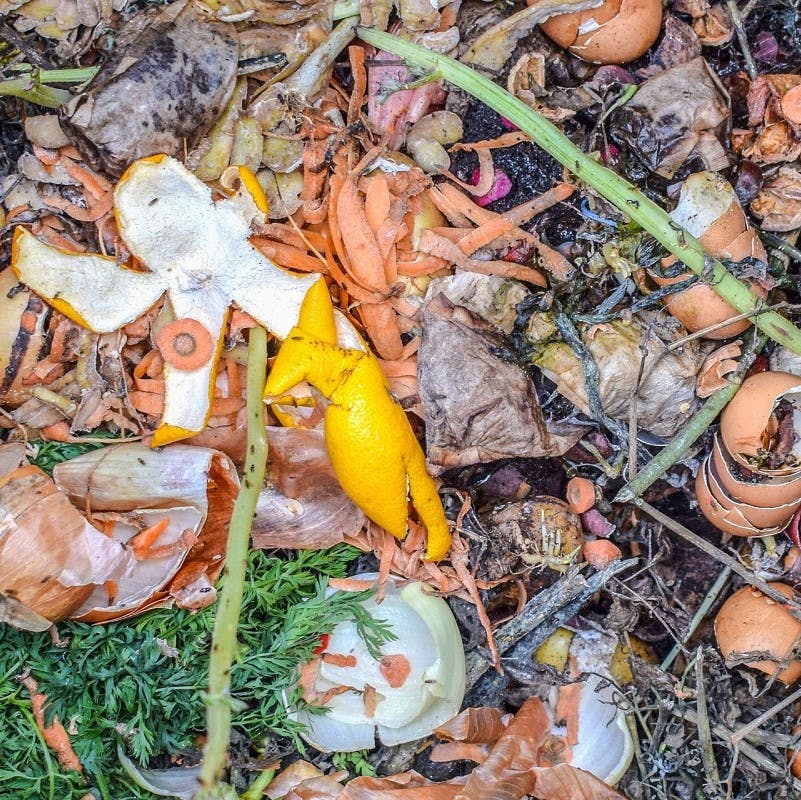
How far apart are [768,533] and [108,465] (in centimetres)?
142

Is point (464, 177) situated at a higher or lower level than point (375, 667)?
higher

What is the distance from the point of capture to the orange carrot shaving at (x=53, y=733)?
168cm

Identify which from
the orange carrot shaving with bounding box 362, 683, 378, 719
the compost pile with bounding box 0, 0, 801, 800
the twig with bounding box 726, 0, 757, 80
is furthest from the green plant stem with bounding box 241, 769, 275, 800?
the twig with bounding box 726, 0, 757, 80

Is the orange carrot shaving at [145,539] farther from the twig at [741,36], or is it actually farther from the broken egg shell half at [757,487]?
the twig at [741,36]

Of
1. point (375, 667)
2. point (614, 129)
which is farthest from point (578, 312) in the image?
point (375, 667)

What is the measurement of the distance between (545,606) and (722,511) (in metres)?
0.43

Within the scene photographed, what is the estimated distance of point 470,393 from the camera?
1812mm

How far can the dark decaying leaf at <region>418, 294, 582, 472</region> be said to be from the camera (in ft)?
5.94

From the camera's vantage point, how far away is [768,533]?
6.00 feet

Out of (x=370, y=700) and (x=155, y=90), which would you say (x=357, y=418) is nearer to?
(x=370, y=700)

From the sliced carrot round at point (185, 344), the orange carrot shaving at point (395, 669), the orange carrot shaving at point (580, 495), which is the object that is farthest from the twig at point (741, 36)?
the orange carrot shaving at point (395, 669)

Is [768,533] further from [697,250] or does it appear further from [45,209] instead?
[45,209]

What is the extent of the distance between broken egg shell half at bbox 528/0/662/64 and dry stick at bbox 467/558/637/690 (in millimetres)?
1123

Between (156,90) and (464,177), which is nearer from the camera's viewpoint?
(156,90)
